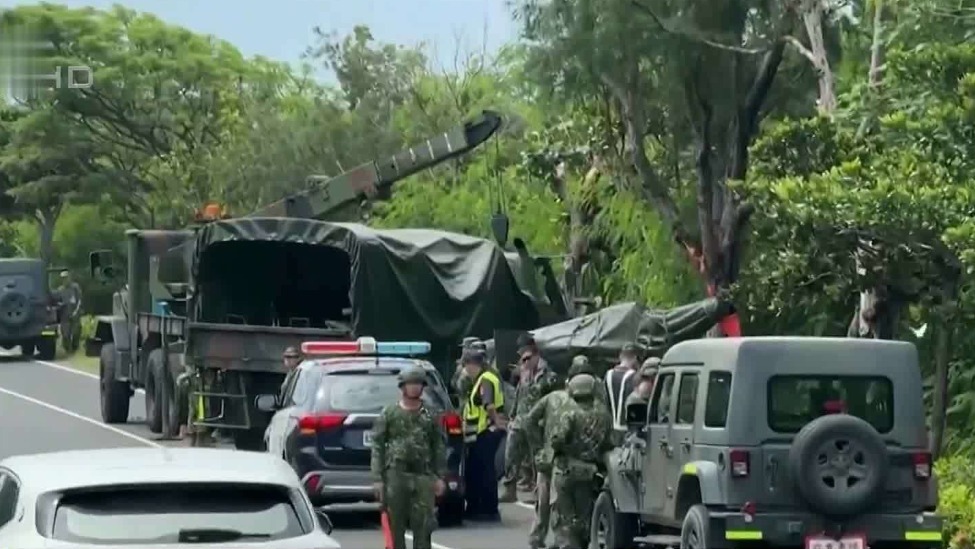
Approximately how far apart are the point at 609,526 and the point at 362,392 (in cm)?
398

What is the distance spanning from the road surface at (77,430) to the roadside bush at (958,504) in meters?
3.64

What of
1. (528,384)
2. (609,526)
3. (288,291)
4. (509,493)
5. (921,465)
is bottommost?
(509,493)

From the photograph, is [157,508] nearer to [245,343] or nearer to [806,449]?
[806,449]

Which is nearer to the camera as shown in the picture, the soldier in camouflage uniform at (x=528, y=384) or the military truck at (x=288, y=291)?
the soldier in camouflage uniform at (x=528, y=384)

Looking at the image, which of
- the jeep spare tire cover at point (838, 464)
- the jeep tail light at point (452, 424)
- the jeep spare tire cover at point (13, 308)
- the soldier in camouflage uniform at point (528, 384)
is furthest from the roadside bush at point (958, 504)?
the jeep spare tire cover at point (13, 308)

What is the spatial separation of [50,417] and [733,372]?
71.5 feet

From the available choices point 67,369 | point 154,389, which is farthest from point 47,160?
point 154,389

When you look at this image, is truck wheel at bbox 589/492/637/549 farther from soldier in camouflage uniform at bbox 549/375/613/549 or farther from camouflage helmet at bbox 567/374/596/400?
camouflage helmet at bbox 567/374/596/400

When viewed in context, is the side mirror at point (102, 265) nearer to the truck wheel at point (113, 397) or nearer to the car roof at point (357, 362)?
the truck wheel at point (113, 397)

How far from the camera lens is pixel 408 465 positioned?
625 inches

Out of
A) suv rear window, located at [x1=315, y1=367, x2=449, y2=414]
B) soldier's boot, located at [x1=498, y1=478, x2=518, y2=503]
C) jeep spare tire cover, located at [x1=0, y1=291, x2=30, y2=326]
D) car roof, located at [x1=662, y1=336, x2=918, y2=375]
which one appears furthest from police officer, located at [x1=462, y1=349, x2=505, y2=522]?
jeep spare tire cover, located at [x1=0, y1=291, x2=30, y2=326]

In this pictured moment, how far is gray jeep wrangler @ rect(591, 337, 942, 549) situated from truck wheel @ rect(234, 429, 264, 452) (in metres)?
11.9

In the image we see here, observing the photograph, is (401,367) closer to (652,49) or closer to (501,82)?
(652,49)

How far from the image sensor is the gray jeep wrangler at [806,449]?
14508mm
